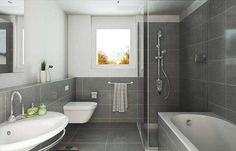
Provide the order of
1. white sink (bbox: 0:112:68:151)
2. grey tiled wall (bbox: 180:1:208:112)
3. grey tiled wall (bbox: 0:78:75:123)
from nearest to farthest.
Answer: white sink (bbox: 0:112:68:151)
grey tiled wall (bbox: 0:78:75:123)
grey tiled wall (bbox: 180:1:208:112)

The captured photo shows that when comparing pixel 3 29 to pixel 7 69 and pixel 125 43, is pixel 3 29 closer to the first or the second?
pixel 7 69

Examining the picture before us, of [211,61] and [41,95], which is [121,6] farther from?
[41,95]

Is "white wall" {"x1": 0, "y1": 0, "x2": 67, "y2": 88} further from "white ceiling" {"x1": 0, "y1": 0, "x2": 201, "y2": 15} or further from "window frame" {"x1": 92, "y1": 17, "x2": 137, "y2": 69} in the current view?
"window frame" {"x1": 92, "y1": 17, "x2": 137, "y2": 69}

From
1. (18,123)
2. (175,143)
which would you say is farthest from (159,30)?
(18,123)

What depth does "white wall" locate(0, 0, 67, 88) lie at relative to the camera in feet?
6.81

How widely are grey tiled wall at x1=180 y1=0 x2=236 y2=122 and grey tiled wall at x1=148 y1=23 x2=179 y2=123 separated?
0.30 feet

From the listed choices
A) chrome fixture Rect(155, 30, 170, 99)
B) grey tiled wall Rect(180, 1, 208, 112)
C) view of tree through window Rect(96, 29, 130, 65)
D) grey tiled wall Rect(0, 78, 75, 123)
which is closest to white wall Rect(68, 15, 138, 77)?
view of tree through window Rect(96, 29, 130, 65)

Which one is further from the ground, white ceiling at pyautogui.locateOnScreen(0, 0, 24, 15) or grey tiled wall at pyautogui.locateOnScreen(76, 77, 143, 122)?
white ceiling at pyautogui.locateOnScreen(0, 0, 24, 15)

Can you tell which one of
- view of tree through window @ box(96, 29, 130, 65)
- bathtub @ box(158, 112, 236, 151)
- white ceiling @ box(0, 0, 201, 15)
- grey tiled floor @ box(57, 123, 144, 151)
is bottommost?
grey tiled floor @ box(57, 123, 144, 151)

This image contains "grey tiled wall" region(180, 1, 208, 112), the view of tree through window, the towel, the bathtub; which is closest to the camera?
the bathtub

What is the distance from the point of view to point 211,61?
2400 millimetres

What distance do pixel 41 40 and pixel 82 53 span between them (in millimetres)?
1235

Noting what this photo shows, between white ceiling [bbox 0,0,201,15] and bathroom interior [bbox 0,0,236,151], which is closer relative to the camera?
bathroom interior [bbox 0,0,236,151]

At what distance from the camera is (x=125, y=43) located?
3.76 metres
